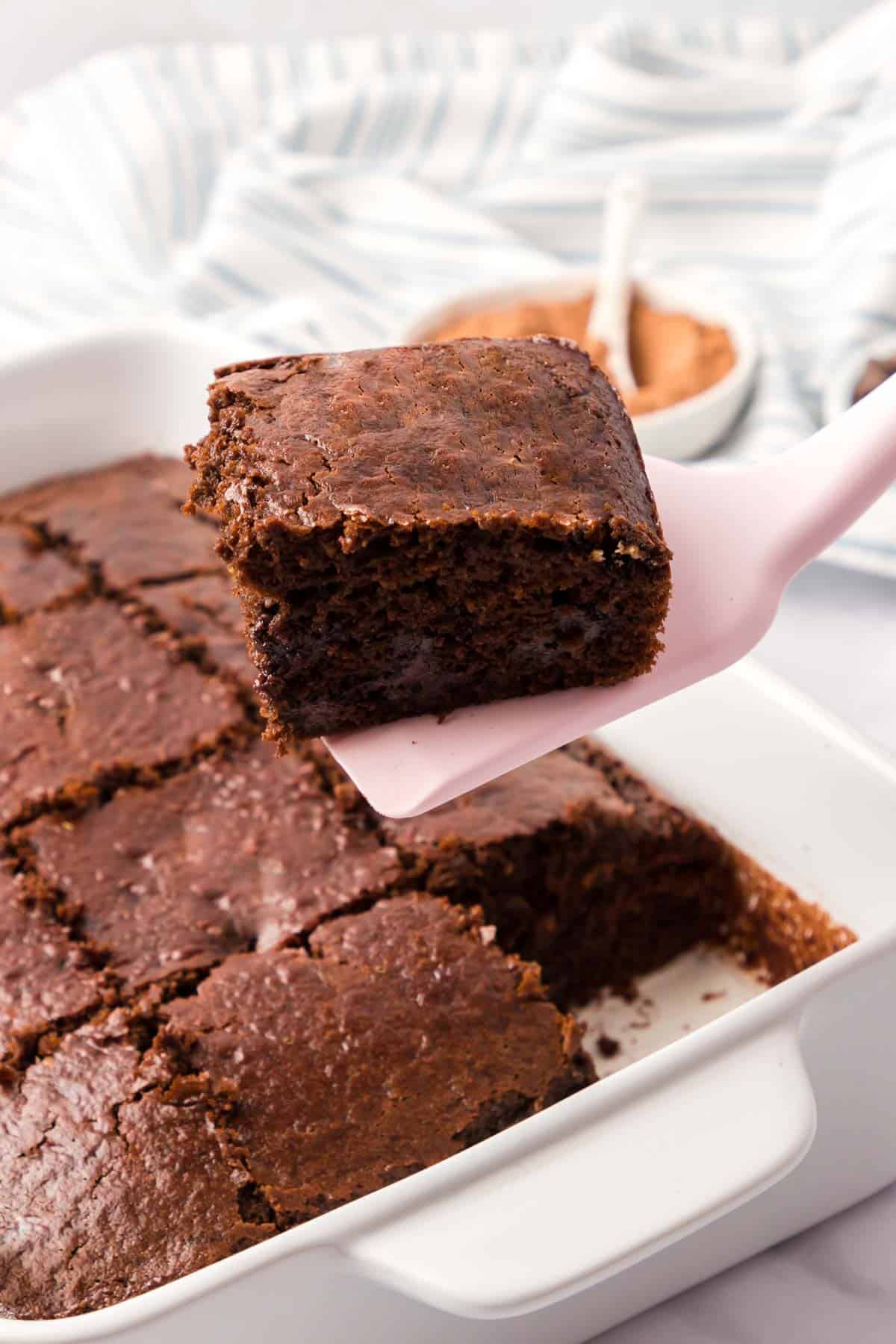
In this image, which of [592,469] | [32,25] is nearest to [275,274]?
[32,25]

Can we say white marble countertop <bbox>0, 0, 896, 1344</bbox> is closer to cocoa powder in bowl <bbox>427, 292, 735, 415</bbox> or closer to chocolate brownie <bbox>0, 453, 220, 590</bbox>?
cocoa powder in bowl <bbox>427, 292, 735, 415</bbox>

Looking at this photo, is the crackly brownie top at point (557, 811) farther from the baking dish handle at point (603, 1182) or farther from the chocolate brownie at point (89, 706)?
the baking dish handle at point (603, 1182)

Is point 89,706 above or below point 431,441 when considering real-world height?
below

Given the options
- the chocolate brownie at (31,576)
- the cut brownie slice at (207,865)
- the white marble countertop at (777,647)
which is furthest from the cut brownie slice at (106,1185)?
the chocolate brownie at (31,576)

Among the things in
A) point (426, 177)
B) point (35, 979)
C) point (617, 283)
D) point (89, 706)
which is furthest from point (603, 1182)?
point (426, 177)

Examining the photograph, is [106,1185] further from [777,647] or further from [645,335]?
[645,335]

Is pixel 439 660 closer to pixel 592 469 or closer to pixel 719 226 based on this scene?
pixel 592 469
